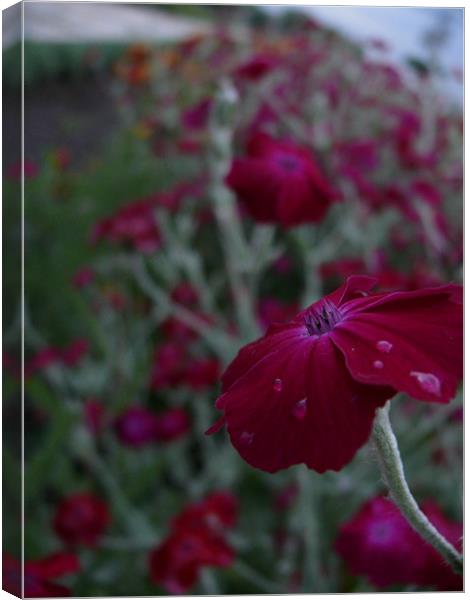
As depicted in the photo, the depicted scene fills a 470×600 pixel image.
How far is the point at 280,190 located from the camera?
949 mm

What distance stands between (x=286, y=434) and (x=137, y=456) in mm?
1194

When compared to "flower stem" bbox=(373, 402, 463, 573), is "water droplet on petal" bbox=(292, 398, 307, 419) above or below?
above

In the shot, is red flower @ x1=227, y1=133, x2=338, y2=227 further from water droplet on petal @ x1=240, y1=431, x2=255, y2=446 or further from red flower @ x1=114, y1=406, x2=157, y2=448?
water droplet on petal @ x1=240, y1=431, x2=255, y2=446

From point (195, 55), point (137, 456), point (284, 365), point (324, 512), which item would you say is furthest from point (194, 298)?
point (284, 365)

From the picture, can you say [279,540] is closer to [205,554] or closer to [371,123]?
[205,554]

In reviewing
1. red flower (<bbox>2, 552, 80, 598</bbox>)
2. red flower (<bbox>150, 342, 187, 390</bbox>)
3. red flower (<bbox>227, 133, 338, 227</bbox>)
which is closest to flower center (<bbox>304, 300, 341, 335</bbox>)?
red flower (<bbox>2, 552, 80, 598</bbox>)

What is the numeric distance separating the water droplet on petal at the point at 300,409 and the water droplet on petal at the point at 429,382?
4 centimetres

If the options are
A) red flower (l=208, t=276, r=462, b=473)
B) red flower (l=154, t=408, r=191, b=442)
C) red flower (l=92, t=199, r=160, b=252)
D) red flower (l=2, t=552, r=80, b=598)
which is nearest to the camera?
red flower (l=208, t=276, r=462, b=473)

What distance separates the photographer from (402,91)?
196 centimetres

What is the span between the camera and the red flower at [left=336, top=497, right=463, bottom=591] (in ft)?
2.36

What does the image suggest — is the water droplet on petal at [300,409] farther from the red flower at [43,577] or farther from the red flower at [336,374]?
the red flower at [43,577]

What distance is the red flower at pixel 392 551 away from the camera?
720 mm

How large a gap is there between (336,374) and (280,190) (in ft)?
1.87

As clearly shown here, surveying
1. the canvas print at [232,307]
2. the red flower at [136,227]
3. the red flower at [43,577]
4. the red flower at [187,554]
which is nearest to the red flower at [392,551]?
the canvas print at [232,307]
